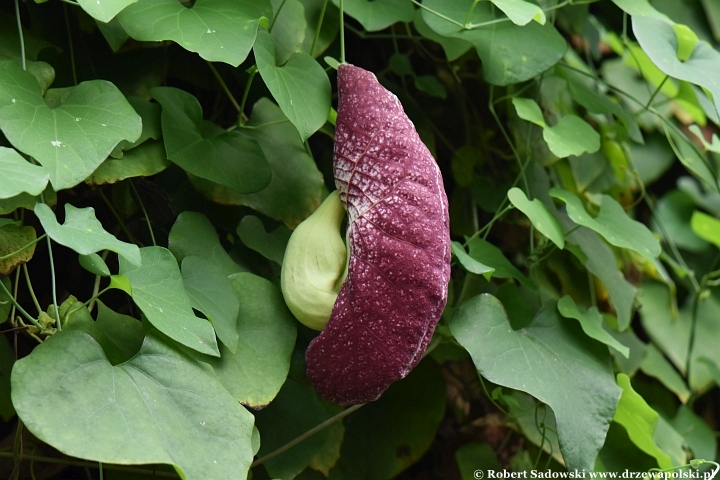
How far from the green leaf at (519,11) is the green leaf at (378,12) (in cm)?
18

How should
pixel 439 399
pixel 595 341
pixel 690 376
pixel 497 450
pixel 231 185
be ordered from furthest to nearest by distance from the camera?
pixel 690 376 < pixel 497 450 < pixel 439 399 < pixel 595 341 < pixel 231 185

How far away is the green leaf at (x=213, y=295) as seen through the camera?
0.75 m

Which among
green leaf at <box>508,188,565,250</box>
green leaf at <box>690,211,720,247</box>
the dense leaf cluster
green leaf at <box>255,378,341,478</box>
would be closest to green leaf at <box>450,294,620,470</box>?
the dense leaf cluster

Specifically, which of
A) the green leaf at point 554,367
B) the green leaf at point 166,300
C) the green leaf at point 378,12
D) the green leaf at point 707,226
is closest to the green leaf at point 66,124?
the green leaf at point 166,300

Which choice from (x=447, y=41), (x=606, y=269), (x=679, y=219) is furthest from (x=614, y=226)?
(x=679, y=219)

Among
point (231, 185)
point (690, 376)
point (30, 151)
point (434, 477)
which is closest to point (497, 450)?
point (434, 477)

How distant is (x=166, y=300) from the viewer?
697 millimetres

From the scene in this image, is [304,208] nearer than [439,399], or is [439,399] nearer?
[304,208]

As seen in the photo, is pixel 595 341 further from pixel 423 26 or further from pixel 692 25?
pixel 692 25

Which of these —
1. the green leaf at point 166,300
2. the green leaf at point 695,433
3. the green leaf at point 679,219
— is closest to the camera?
the green leaf at point 166,300

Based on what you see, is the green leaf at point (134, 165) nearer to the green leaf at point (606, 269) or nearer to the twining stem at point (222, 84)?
the twining stem at point (222, 84)

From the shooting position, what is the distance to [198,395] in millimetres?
674

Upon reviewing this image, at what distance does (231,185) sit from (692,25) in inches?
60.5

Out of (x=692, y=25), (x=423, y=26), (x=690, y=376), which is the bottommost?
(x=690, y=376)
